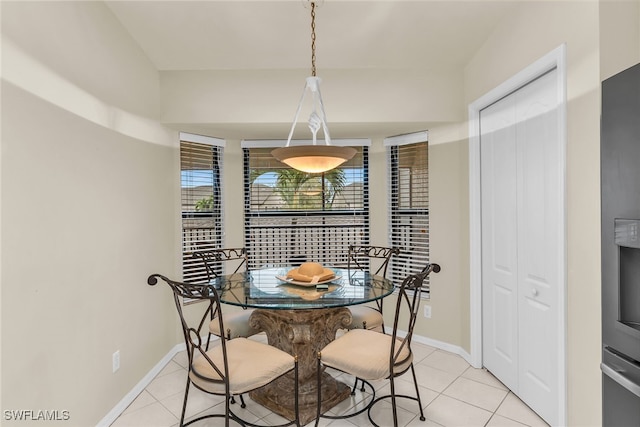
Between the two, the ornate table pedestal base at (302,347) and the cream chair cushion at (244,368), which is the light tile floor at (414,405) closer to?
the ornate table pedestal base at (302,347)

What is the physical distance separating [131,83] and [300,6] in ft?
4.53

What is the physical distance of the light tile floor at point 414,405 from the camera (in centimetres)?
222

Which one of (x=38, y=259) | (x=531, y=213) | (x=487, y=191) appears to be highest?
(x=487, y=191)

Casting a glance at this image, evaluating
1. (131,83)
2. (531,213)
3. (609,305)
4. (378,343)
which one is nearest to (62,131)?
(131,83)

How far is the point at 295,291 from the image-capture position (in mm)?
2301

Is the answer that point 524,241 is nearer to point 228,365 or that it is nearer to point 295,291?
point 295,291

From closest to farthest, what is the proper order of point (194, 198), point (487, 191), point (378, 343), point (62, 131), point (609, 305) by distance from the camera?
point (609, 305)
point (62, 131)
point (378, 343)
point (487, 191)
point (194, 198)

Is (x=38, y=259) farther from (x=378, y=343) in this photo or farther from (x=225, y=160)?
(x=225, y=160)

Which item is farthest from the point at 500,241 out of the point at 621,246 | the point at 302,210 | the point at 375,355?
the point at 302,210

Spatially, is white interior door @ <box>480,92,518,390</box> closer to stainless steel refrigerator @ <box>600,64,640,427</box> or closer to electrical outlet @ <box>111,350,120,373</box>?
stainless steel refrigerator @ <box>600,64,640,427</box>

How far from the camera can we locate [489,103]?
9.01 feet

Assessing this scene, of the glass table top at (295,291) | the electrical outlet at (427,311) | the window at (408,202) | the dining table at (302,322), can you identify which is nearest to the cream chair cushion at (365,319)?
the dining table at (302,322)

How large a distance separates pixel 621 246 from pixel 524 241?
1.29 metres

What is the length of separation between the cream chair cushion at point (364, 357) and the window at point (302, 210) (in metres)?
1.72
